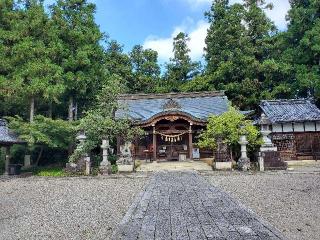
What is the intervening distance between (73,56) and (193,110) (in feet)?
35.1

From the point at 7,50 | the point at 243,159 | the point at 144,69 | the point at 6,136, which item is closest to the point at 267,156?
the point at 243,159

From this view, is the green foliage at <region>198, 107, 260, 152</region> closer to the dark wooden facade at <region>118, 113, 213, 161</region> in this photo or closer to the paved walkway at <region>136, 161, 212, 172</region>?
the paved walkway at <region>136, 161, 212, 172</region>

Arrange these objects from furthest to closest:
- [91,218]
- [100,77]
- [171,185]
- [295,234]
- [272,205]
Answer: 1. [100,77]
2. [171,185]
3. [272,205]
4. [91,218]
5. [295,234]

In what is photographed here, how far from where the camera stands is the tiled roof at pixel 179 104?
26.1 meters

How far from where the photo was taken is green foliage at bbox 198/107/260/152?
20.0 metres

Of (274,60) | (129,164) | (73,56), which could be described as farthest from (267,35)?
(129,164)

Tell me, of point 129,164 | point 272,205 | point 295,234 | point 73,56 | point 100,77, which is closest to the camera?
point 295,234

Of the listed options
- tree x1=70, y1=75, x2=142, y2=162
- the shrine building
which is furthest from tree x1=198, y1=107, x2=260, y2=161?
tree x1=70, y1=75, x2=142, y2=162

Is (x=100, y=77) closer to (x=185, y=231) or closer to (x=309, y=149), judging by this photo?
(x=309, y=149)

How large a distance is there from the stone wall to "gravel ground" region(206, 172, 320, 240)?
11.7m

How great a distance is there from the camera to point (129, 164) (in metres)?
19.5

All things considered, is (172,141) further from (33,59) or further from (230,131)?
(33,59)

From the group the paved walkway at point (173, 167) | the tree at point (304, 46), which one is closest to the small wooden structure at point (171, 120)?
the paved walkway at point (173, 167)

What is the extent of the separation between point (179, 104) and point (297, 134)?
9.42 meters
